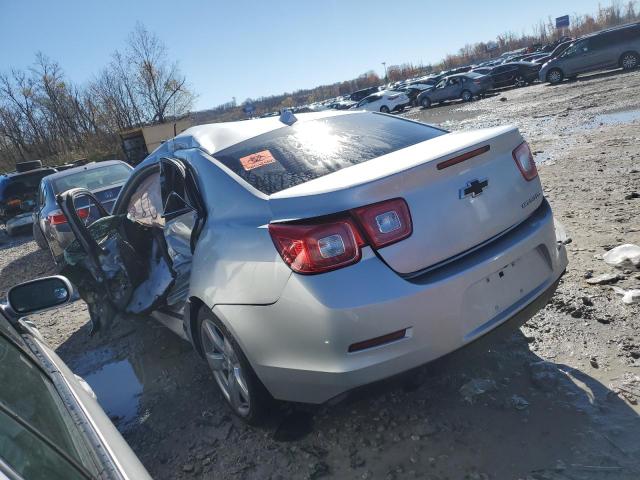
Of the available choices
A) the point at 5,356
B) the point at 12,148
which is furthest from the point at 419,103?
the point at 12,148

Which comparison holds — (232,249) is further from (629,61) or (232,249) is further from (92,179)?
(629,61)

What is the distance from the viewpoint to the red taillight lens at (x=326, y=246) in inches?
78.2

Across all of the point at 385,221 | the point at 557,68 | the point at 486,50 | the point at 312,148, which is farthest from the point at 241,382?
the point at 486,50

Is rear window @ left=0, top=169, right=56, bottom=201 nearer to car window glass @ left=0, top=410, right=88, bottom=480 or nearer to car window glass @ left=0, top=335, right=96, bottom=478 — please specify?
car window glass @ left=0, top=335, right=96, bottom=478

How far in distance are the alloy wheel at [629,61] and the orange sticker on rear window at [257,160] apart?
2255cm

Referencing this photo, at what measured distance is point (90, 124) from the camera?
4278 centimetres

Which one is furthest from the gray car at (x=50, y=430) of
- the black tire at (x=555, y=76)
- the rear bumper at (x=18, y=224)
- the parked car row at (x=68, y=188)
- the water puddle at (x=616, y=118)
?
the black tire at (x=555, y=76)

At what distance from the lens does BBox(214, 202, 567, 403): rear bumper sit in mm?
1948

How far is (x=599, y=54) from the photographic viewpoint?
2052 centimetres

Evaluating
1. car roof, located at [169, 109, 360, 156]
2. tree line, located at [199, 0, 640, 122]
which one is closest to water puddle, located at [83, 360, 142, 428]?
car roof, located at [169, 109, 360, 156]

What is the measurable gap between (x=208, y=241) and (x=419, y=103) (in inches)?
1158

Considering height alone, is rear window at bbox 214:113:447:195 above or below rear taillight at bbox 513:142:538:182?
above

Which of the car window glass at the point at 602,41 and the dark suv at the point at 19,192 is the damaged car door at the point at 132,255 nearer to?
the dark suv at the point at 19,192

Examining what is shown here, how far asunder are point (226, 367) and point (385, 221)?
140 cm
